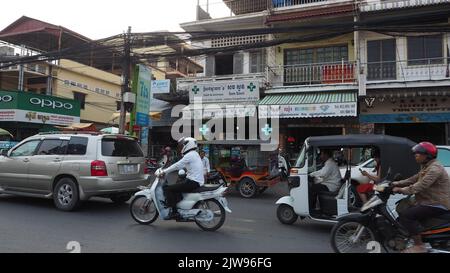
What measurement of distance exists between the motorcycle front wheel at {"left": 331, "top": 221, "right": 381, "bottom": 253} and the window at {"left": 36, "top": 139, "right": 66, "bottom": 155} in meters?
6.05

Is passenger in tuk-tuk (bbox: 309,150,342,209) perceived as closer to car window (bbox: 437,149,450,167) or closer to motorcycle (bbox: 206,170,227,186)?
car window (bbox: 437,149,450,167)

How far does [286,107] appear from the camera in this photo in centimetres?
1519

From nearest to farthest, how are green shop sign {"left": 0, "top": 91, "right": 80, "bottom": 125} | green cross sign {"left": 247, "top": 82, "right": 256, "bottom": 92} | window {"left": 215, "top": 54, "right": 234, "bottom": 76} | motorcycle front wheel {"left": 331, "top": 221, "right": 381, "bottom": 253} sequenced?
1. motorcycle front wheel {"left": 331, "top": 221, "right": 381, "bottom": 253}
2. green cross sign {"left": 247, "top": 82, "right": 256, "bottom": 92}
3. window {"left": 215, "top": 54, "right": 234, "bottom": 76}
4. green shop sign {"left": 0, "top": 91, "right": 80, "bottom": 125}

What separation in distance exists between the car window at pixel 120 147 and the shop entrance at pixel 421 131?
11.8 m

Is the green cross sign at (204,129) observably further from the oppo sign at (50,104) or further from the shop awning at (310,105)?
the oppo sign at (50,104)

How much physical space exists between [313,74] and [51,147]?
11.8 metres

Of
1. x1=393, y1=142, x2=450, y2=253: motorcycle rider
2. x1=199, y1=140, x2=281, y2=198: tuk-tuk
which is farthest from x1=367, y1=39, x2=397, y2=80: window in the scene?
x1=393, y1=142, x2=450, y2=253: motorcycle rider

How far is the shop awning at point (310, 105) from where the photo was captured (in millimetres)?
14422

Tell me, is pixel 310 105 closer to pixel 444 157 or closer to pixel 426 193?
pixel 444 157

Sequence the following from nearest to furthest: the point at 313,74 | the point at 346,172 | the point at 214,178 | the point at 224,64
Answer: the point at 346,172 → the point at 214,178 → the point at 313,74 → the point at 224,64

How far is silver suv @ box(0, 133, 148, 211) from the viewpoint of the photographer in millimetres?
7652

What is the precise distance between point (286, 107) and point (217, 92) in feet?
11.9

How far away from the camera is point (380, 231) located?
4.81m

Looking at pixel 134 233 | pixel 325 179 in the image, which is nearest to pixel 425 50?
pixel 325 179
